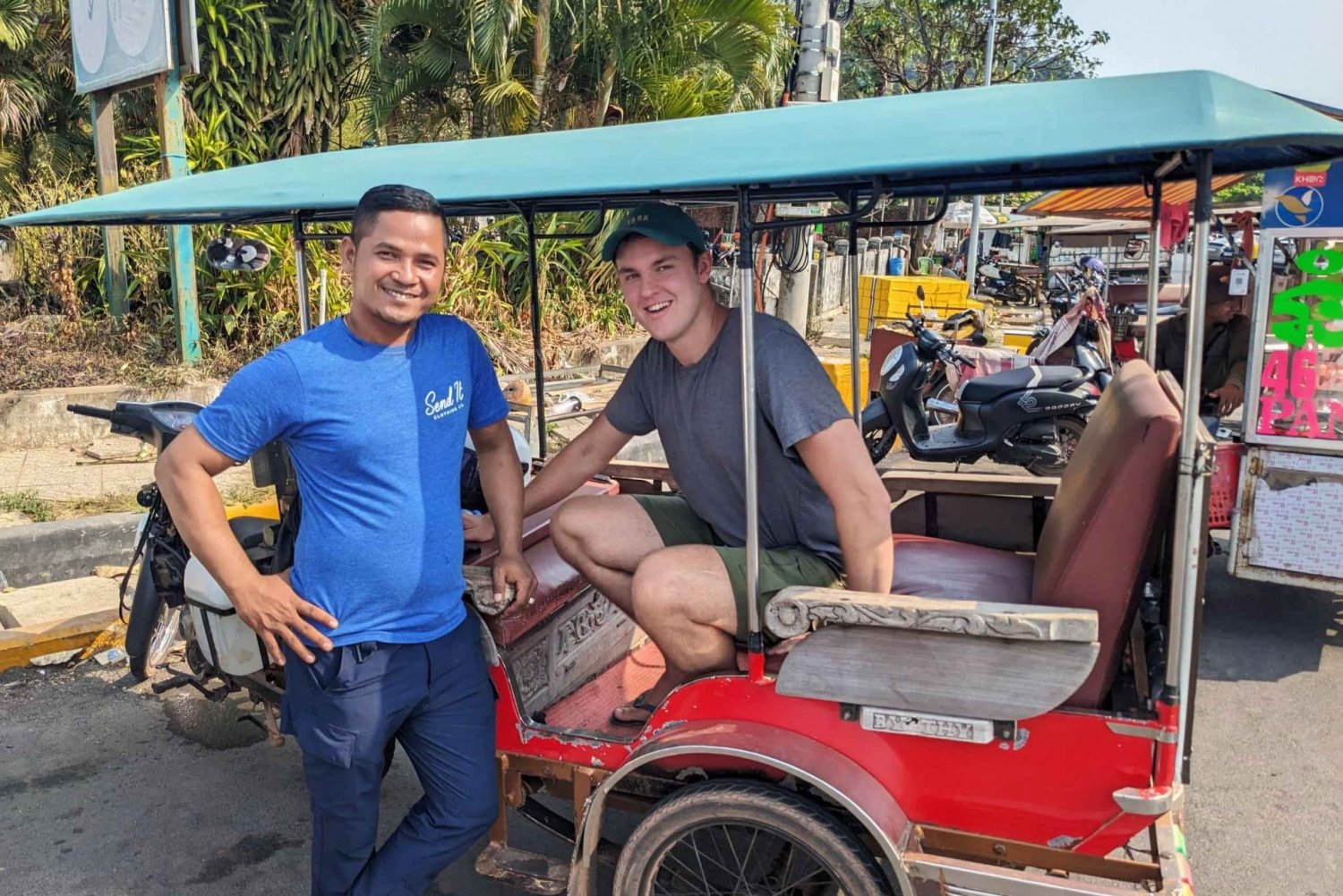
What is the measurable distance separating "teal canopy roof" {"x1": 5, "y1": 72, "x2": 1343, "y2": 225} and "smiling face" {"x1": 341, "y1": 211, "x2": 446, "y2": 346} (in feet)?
0.55

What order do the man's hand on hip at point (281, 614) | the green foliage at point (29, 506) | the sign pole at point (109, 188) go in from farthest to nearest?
the sign pole at point (109, 188), the green foliage at point (29, 506), the man's hand on hip at point (281, 614)

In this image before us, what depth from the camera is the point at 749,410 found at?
2.19 m

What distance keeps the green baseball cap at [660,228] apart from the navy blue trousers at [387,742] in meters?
1.02

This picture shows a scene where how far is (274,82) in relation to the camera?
9.91 meters

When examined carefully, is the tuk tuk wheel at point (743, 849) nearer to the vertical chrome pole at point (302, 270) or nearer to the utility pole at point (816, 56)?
the vertical chrome pole at point (302, 270)

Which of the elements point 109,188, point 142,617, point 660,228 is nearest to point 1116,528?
point 660,228

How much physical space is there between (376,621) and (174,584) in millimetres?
1284

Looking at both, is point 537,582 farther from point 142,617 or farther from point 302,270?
point 142,617

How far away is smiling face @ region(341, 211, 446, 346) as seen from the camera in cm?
216

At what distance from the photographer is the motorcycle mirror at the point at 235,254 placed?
12.8ft

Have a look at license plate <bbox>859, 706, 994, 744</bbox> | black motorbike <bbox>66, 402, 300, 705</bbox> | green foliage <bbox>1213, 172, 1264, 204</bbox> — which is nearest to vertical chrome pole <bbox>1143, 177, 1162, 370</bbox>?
green foliage <bbox>1213, 172, 1264, 204</bbox>

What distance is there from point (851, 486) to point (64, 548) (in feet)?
14.9

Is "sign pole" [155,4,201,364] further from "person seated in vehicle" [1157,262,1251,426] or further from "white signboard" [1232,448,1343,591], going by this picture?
"white signboard" [1232,448,1343,591]

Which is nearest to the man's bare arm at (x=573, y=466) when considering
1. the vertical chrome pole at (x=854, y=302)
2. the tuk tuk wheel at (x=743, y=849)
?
the vertical chrome pole at (x=854, y=302)
